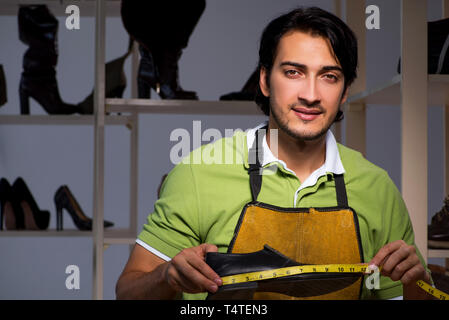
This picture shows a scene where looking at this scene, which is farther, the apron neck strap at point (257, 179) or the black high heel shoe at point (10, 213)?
the black high heel shoe at point (10, 213)

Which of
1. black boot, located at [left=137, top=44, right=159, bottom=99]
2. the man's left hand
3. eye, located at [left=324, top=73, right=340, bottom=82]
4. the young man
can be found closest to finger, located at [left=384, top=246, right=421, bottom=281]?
the man's left hand

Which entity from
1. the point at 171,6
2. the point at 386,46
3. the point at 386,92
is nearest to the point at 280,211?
the point at 386,92

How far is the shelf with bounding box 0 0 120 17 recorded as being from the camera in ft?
8.26

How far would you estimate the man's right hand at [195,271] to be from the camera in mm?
962

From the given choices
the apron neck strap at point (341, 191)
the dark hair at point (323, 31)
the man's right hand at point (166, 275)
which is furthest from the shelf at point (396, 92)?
the man's right hand at point (166, 275)

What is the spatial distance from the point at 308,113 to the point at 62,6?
1.77 m

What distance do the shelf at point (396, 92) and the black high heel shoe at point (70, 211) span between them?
4.31ft

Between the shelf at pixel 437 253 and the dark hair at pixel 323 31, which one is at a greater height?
the dark hair at pixel 323 31

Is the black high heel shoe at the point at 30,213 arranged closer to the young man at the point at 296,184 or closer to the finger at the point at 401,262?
the young man at the point at 296,184

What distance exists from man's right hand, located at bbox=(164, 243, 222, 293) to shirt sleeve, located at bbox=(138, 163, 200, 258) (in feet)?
0.70

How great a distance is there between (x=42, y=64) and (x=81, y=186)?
2.36 ft

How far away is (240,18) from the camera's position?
3078mm

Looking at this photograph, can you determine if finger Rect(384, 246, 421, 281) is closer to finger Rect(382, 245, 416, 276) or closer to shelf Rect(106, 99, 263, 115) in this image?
finger Rect(382, 245, 416, 276)

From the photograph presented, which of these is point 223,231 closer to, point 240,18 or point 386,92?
point 386,92
